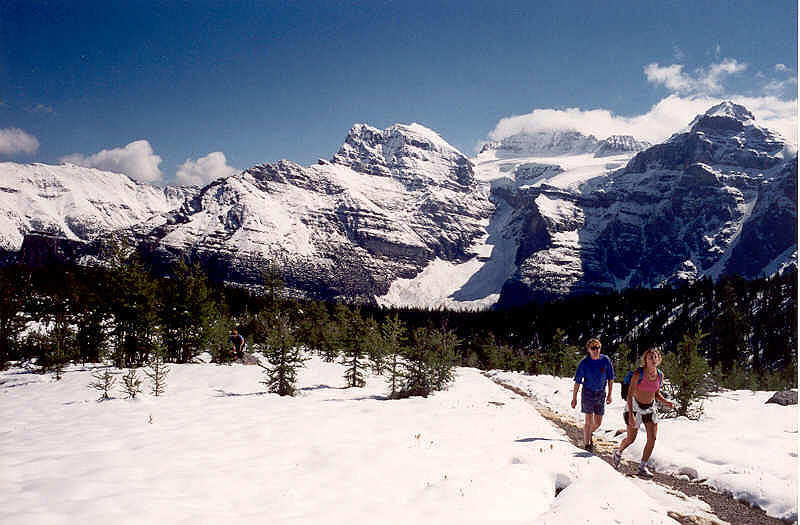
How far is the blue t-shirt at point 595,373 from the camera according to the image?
425 inches

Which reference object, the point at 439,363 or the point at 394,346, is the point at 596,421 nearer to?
the point at 439,363

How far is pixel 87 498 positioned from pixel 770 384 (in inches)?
2571

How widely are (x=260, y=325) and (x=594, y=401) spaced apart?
112ft

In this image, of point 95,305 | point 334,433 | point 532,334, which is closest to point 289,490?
point 334,433

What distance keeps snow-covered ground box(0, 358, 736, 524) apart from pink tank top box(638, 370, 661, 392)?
1.98 m

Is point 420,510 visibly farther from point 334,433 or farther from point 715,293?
point 715,293

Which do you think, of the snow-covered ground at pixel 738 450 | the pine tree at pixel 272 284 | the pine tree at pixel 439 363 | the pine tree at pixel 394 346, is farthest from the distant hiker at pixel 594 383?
the pine tree at pixel 272 284

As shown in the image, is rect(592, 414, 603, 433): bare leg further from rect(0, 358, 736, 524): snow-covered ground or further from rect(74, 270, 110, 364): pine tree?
rect(74, 270, 110, 364): pine tree

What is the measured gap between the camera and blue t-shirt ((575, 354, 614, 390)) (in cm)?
1080

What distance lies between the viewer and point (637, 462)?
427 inches

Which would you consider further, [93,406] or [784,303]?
[784,303]

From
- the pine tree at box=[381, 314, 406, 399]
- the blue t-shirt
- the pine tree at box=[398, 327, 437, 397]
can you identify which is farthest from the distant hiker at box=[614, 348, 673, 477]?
the pine tree at box=[381, 314, 406, 399]

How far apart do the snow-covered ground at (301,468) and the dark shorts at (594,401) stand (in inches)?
46.6

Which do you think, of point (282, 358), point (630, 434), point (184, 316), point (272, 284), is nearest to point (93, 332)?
point (184, 316)
